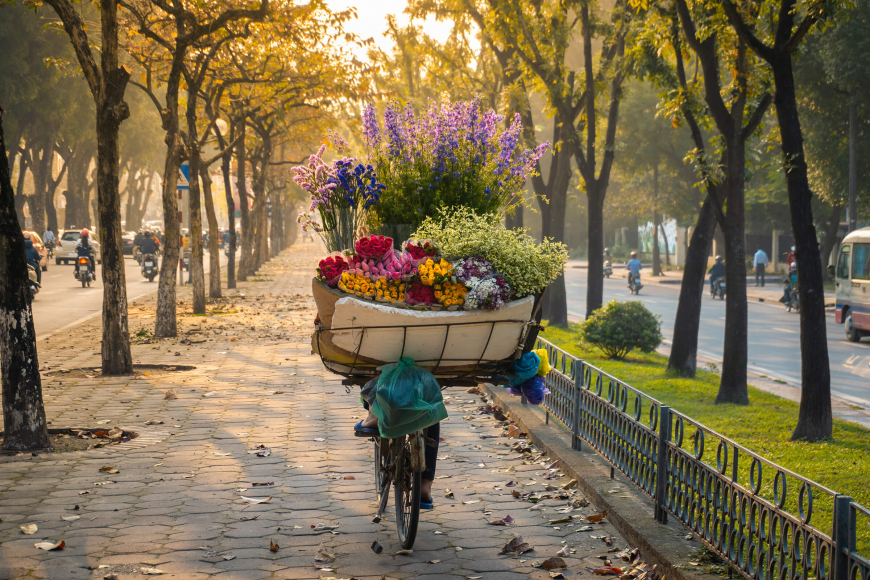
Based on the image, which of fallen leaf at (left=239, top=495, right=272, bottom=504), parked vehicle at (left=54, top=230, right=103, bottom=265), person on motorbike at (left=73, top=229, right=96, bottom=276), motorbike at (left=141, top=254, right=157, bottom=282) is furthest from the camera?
parked vehicle at (left=54, top=230, right=103, bottom=265)

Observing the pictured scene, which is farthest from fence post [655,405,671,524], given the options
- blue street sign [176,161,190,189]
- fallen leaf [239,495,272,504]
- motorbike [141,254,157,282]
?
motorbike [141,254,157,282]

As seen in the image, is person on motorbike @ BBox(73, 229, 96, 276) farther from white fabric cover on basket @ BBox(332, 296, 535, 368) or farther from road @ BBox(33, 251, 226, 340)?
white fabric cover on basket @ BBox(332, 296, 535, 368)

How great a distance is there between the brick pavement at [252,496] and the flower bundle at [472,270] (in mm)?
1516

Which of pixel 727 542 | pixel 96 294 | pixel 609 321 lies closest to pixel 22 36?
pixel 96 294

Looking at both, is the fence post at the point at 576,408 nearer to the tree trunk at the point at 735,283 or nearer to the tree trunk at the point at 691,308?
the tree trunk at the point at 735,283

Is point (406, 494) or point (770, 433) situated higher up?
point (406, 494)

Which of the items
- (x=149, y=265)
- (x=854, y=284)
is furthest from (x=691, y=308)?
(x=149, y=265)

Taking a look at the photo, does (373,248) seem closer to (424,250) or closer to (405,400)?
(424,250)

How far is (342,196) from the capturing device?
5066 mm

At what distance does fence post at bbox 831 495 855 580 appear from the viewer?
3.26 metres

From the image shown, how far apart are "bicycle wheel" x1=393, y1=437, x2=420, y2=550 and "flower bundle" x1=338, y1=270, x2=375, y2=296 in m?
0.92

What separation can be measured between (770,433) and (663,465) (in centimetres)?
387

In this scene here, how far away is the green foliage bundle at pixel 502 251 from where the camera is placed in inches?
181

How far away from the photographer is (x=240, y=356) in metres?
13.2
